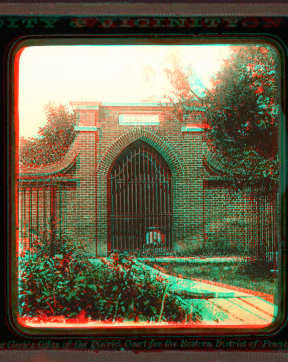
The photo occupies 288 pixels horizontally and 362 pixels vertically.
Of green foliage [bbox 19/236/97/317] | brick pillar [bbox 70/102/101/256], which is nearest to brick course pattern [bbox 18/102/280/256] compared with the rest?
brick pillar [bbox 70/102/101/256]

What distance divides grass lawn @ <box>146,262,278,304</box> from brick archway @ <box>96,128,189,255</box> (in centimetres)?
21

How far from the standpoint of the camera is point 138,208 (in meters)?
2.37

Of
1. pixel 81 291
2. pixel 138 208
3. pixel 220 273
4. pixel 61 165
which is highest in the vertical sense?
pixel 61 165

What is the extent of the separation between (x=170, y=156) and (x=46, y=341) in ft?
5.08

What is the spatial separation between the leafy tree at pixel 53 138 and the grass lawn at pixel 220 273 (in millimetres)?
1054

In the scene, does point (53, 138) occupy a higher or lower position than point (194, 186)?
higher

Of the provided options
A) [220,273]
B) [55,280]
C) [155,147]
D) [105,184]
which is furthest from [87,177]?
[220,273]

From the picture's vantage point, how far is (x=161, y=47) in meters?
2.26

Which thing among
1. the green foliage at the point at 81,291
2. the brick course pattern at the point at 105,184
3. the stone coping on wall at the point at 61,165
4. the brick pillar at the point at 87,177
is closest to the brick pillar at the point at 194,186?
the brick course pattern at the point at 105,184

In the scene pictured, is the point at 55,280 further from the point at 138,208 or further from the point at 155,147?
the point at 155,147

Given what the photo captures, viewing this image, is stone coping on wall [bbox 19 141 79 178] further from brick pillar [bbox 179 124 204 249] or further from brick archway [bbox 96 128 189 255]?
brick pillar [bbox 179 124 204 249]

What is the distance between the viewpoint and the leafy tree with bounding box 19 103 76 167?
7.71 ft

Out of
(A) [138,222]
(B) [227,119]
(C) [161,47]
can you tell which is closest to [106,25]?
(C) [161,47]

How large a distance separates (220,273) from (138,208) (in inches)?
29.4
